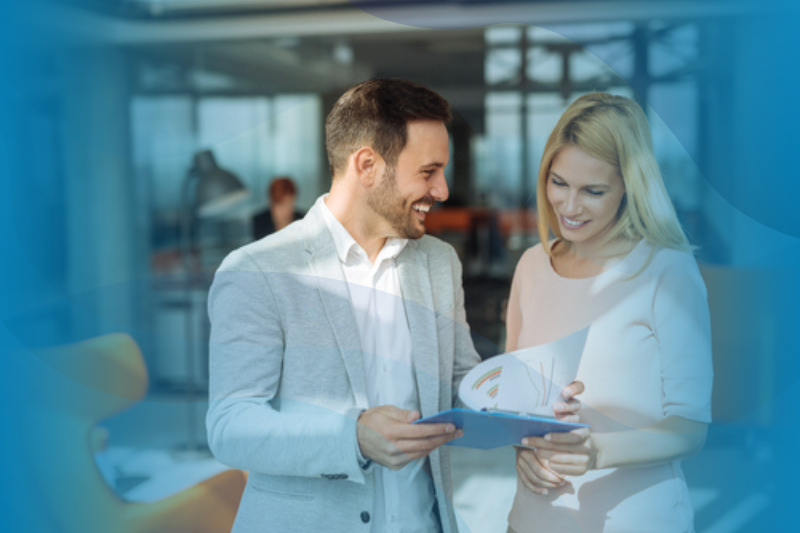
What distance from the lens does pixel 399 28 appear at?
1219 mm

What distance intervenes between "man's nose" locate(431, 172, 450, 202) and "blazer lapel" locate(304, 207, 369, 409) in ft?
0.60

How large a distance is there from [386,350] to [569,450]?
0.31 metres

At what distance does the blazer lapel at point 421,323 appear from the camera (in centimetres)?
115

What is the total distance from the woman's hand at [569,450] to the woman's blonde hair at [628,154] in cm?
27

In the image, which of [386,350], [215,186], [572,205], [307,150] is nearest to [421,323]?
[386,350]

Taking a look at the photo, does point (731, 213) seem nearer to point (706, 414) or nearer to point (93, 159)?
point (706, 414)

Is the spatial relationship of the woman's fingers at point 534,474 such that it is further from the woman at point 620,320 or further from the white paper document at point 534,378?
the white paper document at point 534,378

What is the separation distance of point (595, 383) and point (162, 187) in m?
0.88

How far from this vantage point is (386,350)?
1158 millimetres

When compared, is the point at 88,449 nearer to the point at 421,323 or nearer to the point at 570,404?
the point at 421,323

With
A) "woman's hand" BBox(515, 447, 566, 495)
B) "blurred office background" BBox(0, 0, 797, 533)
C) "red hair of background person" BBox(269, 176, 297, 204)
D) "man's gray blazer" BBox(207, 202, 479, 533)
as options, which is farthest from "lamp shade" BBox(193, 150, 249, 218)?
"woman's hand" BBox(515, 447, 566, 495)

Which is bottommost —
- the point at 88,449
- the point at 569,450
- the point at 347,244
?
the point at 88,449

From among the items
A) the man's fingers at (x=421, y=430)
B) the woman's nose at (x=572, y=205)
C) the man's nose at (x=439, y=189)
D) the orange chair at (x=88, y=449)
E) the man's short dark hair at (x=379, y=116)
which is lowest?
the orange chair at (x=88, y=449)

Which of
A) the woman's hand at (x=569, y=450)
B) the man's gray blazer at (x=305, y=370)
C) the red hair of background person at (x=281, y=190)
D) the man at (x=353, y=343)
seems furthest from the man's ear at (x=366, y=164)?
the woman's hand at (x=569, y=450)
